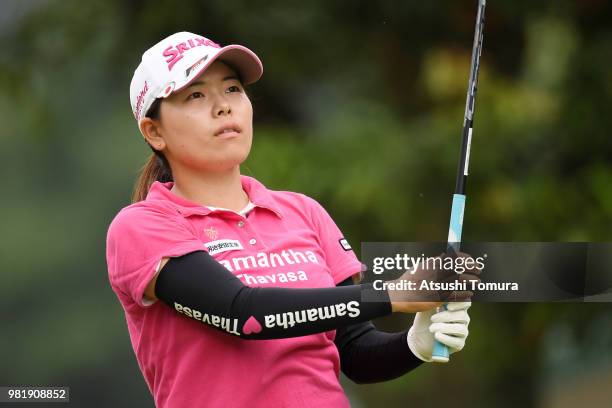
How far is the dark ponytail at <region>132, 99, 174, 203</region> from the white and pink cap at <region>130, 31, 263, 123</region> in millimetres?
58

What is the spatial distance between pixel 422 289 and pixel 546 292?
0.34m

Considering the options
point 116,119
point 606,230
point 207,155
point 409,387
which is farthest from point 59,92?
point 207,155

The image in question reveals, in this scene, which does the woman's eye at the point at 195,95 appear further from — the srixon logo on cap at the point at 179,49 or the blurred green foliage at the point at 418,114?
the blurred green foliage at the point at 418,114

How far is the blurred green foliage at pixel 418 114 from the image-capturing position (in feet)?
26.3

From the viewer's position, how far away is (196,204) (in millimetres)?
3295

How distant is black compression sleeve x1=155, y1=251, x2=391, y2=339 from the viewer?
2975 mm

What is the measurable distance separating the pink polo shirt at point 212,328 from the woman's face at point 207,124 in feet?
0.38

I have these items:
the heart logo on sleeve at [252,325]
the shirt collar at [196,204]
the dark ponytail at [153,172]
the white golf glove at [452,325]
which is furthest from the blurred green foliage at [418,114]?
the white golf glove at [452,325]

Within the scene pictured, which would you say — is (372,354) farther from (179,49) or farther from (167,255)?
(179,49)

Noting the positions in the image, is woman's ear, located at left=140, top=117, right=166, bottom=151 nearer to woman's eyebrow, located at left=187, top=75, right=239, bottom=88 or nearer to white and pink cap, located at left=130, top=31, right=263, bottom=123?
white and pink cap, located at left=130, top=31, right=263, bottom=123

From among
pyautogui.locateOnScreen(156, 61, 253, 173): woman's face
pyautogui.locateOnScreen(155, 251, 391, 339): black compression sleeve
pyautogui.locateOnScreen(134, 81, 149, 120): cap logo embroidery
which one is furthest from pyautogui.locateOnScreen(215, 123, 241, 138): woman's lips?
pyautogui.locateOnScreen(155, 251, 391, 339): black compression sleeve

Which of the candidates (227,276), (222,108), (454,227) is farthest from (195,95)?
(454,227)

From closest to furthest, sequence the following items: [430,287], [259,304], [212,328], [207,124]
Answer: [430,287], [259,304], [212,328], [207,124]

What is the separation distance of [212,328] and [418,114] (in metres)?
5.87
